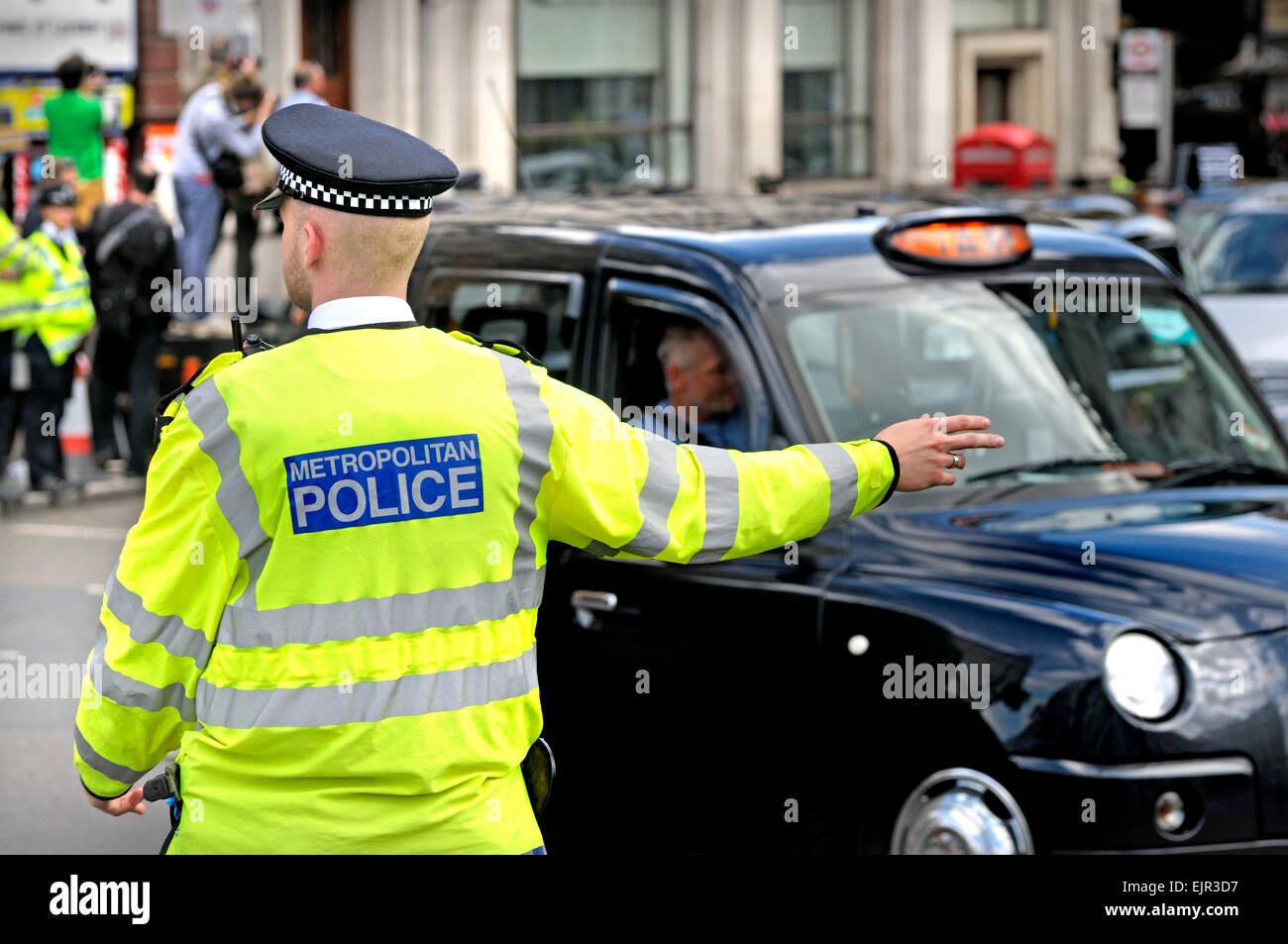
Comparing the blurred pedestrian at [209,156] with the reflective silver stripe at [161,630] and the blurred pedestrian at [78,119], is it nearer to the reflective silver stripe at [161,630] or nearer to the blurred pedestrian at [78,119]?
the blurred pedestrian at [78,119]

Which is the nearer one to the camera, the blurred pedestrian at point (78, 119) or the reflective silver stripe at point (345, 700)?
the reflective silver stripe at point (345, 700)

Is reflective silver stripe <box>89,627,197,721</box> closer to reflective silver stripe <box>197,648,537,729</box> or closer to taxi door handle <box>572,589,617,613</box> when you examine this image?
reflective silver stripe <box>197,648,537,729</box>

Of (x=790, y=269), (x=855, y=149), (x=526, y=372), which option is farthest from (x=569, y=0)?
(x=526, y=372)

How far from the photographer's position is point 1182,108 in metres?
34.7

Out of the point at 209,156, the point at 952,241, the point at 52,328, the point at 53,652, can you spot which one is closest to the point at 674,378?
the point at 952,241

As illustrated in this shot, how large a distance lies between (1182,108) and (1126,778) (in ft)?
106

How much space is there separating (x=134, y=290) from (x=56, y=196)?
1011 millimetres

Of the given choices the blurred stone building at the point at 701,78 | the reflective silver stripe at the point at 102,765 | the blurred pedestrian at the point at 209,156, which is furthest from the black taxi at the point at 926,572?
the blurred stone building at the point at 701,78

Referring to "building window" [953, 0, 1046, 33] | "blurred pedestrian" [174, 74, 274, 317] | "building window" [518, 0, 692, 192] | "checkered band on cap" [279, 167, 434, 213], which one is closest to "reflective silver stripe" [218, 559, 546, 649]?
"checkered band on cap" [279, 167, 434, 213]

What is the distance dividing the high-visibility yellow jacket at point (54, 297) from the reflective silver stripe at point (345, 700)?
36.1 feet

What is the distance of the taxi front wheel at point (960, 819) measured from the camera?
4.12 m

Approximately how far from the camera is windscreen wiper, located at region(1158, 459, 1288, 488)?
5.20 meters

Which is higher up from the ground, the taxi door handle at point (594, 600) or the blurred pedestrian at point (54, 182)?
the blurred pedestrian at point (54, 182)

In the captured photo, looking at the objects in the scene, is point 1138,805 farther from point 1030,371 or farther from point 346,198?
point 346,198
